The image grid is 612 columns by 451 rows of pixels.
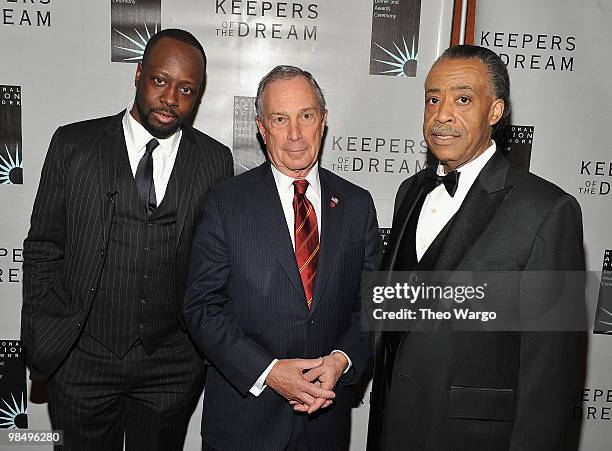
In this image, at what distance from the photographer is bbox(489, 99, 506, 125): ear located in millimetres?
1853

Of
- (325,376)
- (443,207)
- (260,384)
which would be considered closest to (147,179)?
(260,384)

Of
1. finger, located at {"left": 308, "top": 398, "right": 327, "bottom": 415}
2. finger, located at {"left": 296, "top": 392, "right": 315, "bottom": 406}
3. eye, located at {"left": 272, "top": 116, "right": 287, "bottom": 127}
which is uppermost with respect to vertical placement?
eye, located at {"left": 272, "top": 116, "right": 287, "bottom": 127}

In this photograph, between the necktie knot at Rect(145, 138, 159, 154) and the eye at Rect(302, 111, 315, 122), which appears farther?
the necktie knot at Rect(145, 138, 159, 154)

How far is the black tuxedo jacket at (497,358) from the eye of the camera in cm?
165

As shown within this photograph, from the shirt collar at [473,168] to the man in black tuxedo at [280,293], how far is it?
1.36 feet

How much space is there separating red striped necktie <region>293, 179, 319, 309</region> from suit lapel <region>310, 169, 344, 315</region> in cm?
2

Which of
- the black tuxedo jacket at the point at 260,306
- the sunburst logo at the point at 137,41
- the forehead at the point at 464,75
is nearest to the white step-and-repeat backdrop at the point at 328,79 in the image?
the sunburst logo at the point at 137,41

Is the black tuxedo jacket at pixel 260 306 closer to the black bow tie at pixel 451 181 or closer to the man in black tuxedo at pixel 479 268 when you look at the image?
the man in black tuxedo at pixel 479 268

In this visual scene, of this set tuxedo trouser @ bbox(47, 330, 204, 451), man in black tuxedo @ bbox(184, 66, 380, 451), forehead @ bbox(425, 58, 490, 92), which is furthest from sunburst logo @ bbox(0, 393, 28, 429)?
forehead @ bbox(425, 58, 490, 92)

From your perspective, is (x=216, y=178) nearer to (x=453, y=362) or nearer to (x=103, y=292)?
(x=103, y=292)

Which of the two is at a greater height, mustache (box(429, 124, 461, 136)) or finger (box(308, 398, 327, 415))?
mustache (box(429, 124, 461, 136))

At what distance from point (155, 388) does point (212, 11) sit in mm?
1683

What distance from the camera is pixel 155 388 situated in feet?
7.31

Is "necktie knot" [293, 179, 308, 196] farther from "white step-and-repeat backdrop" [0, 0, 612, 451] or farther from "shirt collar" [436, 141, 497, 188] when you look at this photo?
"white step-and-repeat backdrop" [0, 0, 612, 451]
